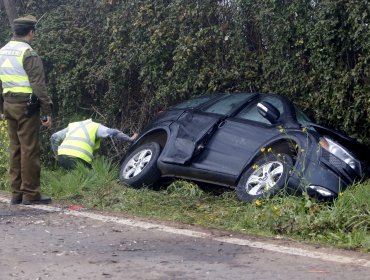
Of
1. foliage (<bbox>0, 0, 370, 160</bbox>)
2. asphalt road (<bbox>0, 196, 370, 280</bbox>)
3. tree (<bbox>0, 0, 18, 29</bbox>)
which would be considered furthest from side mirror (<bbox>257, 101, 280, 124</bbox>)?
tree (<bbox>0, 0, 18, 29</bbox>)

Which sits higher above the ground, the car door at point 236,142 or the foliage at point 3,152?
the car door at point 236,142

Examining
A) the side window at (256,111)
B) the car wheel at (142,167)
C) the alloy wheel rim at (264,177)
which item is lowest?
the car wheel at (142,167)

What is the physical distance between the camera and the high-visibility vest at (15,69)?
9109 mm

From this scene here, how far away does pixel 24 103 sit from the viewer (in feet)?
30.1

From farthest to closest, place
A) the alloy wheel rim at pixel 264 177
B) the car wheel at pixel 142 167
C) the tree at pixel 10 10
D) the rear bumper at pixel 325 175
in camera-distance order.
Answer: the tree at pixel 10 10 < the car wheel at pixel 142 167 < the alloy wheel rim at pixel 264 177 < the rear bumper at pixel 325 175

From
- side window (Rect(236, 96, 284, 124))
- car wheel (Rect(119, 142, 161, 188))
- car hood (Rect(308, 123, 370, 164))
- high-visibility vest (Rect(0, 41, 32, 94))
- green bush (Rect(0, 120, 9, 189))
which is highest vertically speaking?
high-visibility vest (Rect(0, 41, 32, 94))

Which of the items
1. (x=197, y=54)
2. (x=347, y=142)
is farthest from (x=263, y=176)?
(x=197, y=54)

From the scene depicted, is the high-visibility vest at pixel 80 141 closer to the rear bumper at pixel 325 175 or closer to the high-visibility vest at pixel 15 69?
the high-visibility vest at pixel 15 69

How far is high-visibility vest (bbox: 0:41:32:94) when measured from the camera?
29.9 ft

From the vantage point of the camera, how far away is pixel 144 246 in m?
7.05

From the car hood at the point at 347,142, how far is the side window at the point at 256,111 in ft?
1.66

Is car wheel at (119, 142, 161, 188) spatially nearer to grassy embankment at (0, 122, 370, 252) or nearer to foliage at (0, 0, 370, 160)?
grassy embankment at (0, 122, 370, 252)

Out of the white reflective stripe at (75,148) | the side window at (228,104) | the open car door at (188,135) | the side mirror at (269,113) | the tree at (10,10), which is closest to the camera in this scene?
the side mirror at (269,113)

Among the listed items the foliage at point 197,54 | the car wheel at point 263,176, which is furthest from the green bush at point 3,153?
the car wheel at point 263,176
